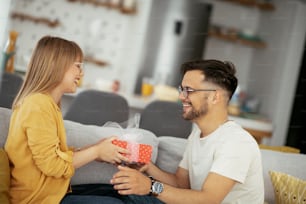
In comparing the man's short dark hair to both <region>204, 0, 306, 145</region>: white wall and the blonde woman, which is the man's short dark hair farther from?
<region>204, 0, 306, 145</region>: white wall

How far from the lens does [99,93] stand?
105 inches

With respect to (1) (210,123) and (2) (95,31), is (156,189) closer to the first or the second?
(1) (210,123)

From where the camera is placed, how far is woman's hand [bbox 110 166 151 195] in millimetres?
1483

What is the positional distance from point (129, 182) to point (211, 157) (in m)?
0.34

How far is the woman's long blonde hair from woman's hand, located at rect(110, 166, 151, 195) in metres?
0.37

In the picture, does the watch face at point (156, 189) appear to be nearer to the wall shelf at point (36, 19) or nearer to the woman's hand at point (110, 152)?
the woman's hand at point (110, 152)

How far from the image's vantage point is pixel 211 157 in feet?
5.41

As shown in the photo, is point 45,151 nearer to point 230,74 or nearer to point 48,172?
point 48,172

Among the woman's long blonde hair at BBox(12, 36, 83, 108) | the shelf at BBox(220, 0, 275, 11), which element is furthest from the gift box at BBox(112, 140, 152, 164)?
the shelf at BBox(220, 0, 275, 11)

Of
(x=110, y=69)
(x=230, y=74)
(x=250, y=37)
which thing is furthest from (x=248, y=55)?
(x=230, y=74)

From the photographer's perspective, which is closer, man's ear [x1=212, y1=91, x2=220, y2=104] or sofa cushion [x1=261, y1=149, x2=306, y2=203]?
man's ear [x1=212, y1=91, x2=220, y2=104]

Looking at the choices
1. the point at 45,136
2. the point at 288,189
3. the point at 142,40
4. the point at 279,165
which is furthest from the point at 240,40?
the point at 45,136

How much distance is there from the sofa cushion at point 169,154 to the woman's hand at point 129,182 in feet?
1.64

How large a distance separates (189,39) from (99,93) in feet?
6.90
